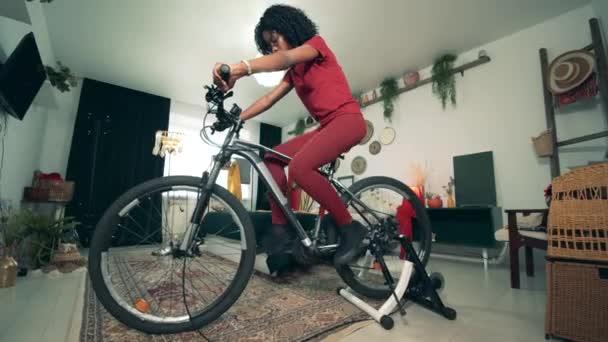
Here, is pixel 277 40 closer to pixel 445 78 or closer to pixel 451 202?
pixel 451 202

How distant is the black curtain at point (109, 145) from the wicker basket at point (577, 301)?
486 centimetres

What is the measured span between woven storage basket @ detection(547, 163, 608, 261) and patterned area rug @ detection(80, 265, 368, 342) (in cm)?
89

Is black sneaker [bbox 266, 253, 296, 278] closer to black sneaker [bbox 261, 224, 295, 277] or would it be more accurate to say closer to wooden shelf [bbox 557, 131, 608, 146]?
black sneaker [bbox 261, 224, 295, 277]

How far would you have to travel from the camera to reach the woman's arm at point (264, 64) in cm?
91

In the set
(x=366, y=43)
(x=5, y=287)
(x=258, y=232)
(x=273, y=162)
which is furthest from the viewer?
(x=366, y=43)

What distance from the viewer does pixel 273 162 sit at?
134 cm

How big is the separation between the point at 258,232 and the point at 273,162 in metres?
1.05

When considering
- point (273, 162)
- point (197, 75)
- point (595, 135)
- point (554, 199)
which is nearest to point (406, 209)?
point (554, 199)

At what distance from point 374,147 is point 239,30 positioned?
8.90 feet

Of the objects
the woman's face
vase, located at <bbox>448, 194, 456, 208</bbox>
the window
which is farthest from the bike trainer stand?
the window

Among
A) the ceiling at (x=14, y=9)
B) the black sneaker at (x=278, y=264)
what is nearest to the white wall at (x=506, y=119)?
the black sneaker at (x=278, y=264)

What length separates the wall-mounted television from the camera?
5.37ft

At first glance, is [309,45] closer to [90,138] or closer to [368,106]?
[368,106]

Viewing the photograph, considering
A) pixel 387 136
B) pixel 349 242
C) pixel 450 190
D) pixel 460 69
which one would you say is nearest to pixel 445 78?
pixel 460 69
